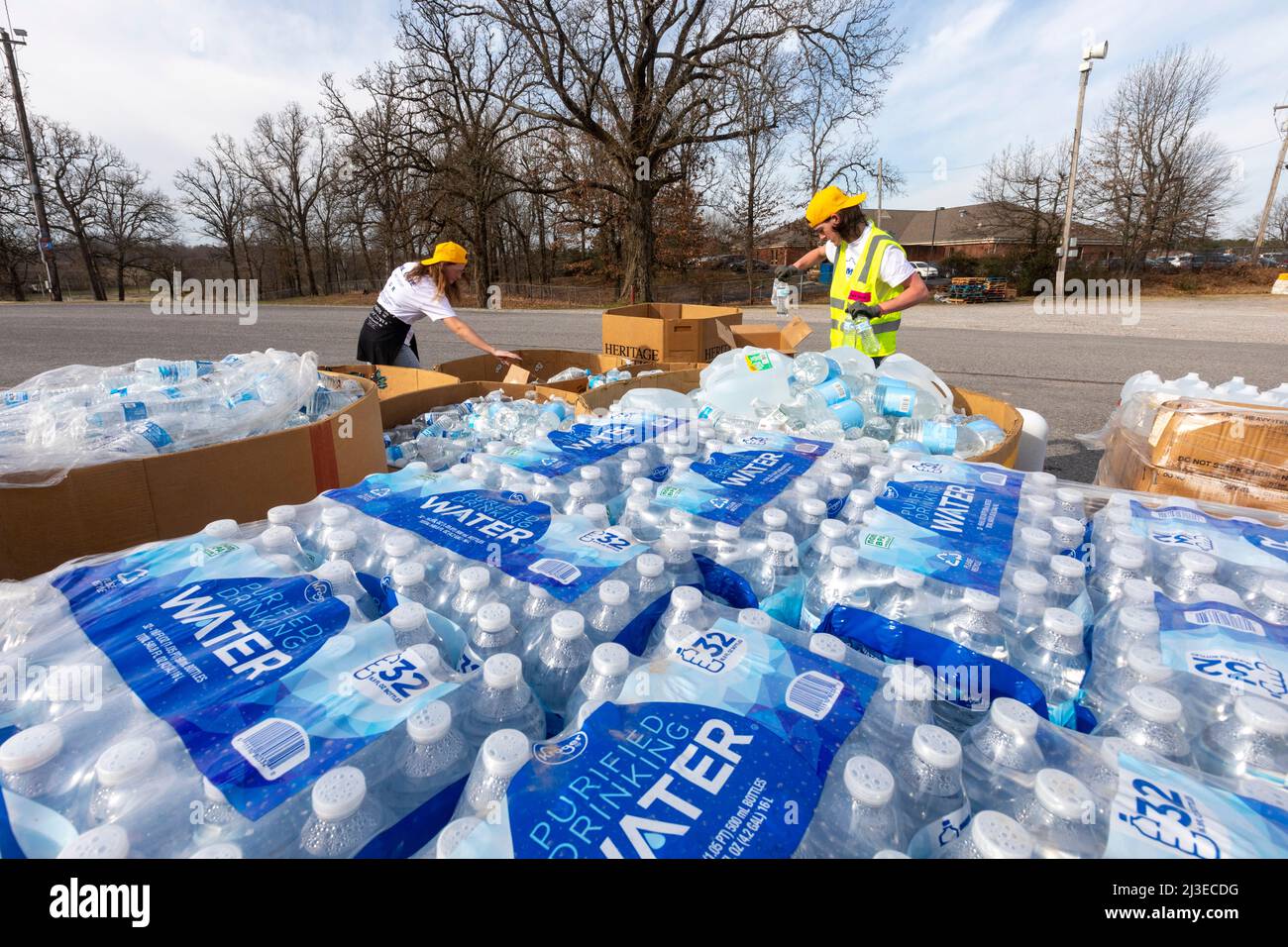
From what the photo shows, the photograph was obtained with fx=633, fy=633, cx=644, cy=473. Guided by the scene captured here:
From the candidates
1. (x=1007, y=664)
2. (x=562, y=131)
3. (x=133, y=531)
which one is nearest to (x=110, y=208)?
(x=562, y=131)

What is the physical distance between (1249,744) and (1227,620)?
1.06 ft

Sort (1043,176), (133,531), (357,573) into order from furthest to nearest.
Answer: (1043,176), (133,531), (357,573)

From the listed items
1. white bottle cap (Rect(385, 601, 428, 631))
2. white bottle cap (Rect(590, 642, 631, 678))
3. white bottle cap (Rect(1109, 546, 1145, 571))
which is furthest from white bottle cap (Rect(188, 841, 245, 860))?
white bottle cap (Rect(1109, 546, 1145, 571))

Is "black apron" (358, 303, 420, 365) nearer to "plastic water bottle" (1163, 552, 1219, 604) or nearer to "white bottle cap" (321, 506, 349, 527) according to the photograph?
"white bottle cap" (321, 506, 349, 527)

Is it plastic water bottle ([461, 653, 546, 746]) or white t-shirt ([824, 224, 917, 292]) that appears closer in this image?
plastic water bottle ([461, 653, 546, 746])

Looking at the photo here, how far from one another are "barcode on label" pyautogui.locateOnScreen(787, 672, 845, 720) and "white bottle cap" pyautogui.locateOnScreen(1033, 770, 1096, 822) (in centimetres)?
29

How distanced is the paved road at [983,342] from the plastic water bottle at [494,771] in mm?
4484

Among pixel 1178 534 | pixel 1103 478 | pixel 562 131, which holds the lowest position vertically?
pixel 1103 478

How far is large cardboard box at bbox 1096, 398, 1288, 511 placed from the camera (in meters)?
2.24

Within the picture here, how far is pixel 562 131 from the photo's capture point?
20000 millimetres

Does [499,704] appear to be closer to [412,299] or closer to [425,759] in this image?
[425,759]

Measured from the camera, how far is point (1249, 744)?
100 cm

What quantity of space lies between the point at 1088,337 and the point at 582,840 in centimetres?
1314
